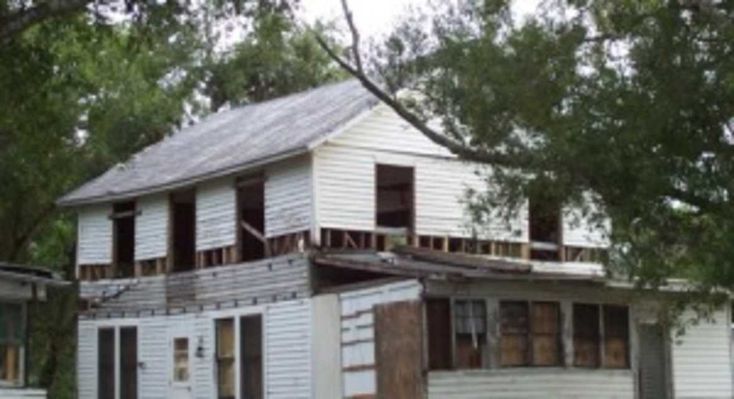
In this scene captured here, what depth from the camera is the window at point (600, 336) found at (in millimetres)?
24844

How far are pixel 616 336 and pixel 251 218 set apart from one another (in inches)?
405

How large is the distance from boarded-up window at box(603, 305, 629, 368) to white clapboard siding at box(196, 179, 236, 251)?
28.7 feet

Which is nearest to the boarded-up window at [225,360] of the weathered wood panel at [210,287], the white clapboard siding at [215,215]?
the weathered wood panel at [210,287]

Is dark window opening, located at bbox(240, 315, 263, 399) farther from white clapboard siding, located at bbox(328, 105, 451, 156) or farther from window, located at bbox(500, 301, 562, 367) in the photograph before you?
window, located at bbox(500, 301, 562, 367)

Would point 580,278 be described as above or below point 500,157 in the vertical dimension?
below

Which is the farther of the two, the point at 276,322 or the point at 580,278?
the point at 276,322

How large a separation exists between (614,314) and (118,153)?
67.1 ft

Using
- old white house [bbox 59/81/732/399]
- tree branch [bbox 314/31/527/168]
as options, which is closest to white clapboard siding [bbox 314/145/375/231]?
old white house [bbox 59/81/732/399]

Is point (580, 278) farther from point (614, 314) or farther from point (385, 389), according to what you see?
point (385, 389)

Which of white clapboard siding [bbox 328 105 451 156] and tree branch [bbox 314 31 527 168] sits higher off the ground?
white clapboard siding [bbox 328 105 451 156]

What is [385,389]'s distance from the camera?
76.2ft

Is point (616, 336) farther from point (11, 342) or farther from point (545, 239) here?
point (11, 342)

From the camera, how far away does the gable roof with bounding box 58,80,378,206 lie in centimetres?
2670

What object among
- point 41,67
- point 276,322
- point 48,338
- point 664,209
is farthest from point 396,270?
point 48,338
